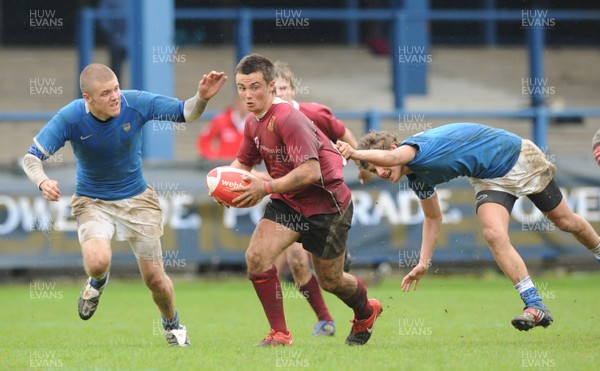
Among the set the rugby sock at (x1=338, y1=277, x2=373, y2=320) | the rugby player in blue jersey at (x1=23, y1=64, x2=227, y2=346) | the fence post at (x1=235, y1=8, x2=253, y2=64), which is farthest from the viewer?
the fence post at (x1=235, y1=8, x2=253, y2=64)

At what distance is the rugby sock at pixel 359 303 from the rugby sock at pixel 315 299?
3.63ft

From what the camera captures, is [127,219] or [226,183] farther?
[127,219]

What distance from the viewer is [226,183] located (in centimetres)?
784

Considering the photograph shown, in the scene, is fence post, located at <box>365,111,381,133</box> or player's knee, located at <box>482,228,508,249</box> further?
fence post, located at <box>365,111,381,133</box>

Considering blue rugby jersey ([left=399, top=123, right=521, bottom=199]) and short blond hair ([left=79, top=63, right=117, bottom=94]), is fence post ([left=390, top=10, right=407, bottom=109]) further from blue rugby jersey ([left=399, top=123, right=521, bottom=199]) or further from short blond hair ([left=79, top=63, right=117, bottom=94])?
short blond hair ([left=79, top=63, right=117, bottom=94])

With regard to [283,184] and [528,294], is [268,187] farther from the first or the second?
[528,294]

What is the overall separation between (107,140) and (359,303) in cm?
218

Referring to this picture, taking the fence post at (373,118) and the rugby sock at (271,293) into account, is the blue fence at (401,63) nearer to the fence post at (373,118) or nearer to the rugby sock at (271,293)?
the fence post at (373,118)

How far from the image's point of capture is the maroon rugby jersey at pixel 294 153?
307 inches

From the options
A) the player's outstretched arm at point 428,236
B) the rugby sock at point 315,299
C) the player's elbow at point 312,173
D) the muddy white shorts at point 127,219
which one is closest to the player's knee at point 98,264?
the muddy white shorts at point 127,219

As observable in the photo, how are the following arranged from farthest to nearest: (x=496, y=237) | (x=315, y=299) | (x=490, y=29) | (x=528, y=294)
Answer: (x=490, y=29)
(x=315, y=299)
(x=496, y=237)
(x=528, y=294)

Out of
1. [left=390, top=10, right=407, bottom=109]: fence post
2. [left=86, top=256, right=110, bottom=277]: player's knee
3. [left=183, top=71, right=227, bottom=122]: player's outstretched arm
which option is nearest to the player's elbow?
[left=183, top=71, right=227, bottom=122]: player's outstretched arm

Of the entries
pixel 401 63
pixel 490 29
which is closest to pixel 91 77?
pixel 401 63

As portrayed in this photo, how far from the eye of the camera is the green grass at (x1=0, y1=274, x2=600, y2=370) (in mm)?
7359
